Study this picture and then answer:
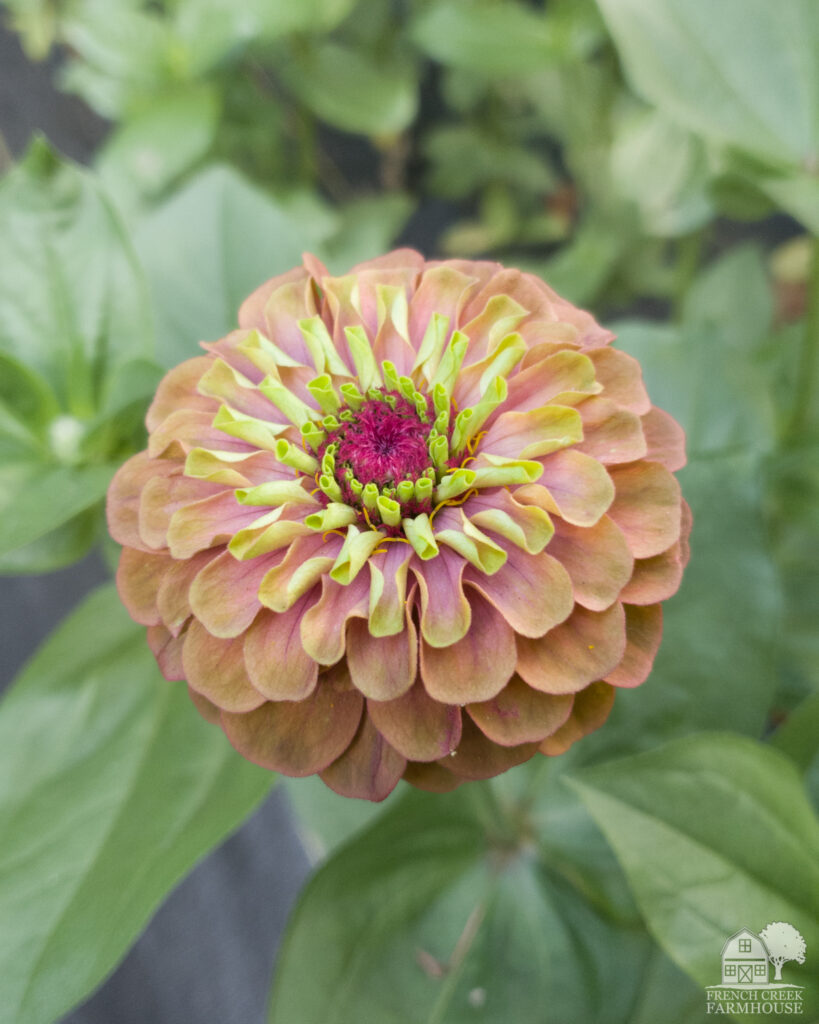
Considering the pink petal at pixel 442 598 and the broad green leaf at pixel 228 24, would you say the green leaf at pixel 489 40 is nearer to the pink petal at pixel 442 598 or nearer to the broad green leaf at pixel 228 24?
the broad green leaf at pixel 228 24

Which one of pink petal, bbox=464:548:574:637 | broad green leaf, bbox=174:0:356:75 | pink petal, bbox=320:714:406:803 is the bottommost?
pink petal, bbox=320:714:406:803

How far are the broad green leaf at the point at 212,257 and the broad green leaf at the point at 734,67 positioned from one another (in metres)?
0.25

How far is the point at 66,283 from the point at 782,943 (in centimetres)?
48

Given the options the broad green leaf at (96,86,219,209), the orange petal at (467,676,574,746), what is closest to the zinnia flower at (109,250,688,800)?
the orange petal at (467,676,574,746)

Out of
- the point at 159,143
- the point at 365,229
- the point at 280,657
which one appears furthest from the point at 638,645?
the point at 365,229

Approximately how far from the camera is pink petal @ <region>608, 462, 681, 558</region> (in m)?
0.28

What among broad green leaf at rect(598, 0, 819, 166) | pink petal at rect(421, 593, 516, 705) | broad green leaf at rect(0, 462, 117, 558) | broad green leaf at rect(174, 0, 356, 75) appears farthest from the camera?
broad green leaf at rect(174, 0, 356, 75)

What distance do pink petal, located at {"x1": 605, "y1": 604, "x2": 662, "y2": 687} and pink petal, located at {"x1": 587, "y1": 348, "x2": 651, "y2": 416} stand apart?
73mm

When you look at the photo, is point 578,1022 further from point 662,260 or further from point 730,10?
point 662,260

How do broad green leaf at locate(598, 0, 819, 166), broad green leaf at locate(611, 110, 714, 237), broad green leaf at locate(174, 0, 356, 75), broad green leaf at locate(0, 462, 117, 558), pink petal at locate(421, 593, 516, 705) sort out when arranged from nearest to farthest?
pink petal at locate(421, 593, 516, 705) → broad green leaf at locate(0, 462, 117, 558) → broad green leaf at locate(598, 0, 819, 166) → broad green leaf at locate(174, 0, 356, 75) → broad green leaf at locate(611, 110, 714, 237)

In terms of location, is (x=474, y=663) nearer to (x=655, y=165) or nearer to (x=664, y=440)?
(x=664, y=440)

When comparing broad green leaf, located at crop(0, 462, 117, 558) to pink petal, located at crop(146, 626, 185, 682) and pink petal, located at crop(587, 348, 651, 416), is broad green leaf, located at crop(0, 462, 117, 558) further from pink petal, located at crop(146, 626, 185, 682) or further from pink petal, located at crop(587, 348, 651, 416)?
pink petal, located at crop(587, 348, 651, 416)

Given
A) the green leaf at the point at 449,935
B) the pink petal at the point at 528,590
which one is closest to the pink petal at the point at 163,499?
the pink petal at the point at 528,590

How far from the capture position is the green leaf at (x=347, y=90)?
2.48 feet
